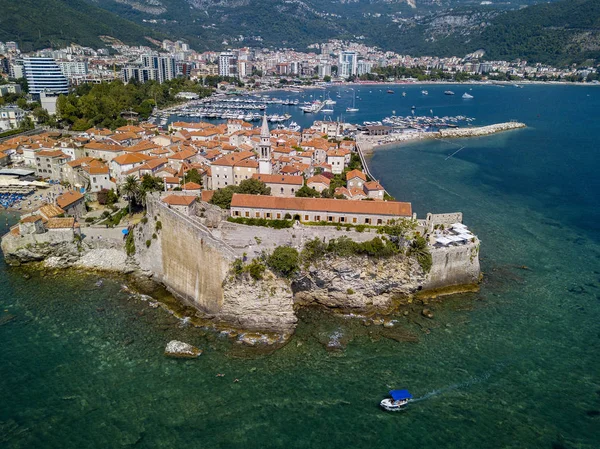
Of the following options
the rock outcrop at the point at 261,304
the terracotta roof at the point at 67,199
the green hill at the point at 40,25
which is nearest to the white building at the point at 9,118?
the terracotta roof at the point at 67,199

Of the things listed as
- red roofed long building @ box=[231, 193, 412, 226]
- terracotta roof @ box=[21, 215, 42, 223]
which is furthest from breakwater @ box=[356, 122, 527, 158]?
terracotta roof @ box=[21, 215, 42, 223]

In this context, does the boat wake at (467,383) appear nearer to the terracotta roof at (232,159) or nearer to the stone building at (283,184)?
the stone building at (283,184)

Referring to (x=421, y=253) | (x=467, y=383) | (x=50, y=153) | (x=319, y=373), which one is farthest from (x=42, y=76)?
(x=467, y=383)

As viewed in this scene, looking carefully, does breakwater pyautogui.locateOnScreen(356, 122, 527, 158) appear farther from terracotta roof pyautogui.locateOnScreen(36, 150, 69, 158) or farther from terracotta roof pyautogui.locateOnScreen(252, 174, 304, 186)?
terracotta roof pyautogui.locateOnScreen(36, 150, 69, 158)

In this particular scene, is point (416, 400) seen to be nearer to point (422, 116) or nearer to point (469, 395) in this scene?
point (469, 395)

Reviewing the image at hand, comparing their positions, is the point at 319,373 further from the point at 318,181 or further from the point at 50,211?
the point at 50,211

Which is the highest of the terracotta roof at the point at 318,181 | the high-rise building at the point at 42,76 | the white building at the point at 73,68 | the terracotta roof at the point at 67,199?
the white building at the point at 73,68

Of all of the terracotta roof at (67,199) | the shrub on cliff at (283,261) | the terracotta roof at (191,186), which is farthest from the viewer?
the terracotta roof at (191,186)
